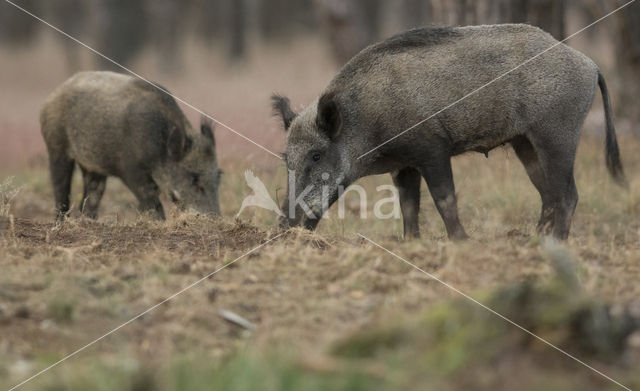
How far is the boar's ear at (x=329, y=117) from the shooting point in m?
6.48

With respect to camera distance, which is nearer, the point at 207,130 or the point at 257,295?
the point at 257,295

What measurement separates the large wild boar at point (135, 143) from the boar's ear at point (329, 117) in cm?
242

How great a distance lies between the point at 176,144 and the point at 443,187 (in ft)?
10.9

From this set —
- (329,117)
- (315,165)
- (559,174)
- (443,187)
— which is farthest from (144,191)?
(559,174)

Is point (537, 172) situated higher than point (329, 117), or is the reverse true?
point (329, 117)

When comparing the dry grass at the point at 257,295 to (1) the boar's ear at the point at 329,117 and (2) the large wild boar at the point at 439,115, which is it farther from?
(1) the boar's ear at the point at 329,117

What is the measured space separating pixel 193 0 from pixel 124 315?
43838 mm

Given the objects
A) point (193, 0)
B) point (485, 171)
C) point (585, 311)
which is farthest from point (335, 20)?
point (193, 0)

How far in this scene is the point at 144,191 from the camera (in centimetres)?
862

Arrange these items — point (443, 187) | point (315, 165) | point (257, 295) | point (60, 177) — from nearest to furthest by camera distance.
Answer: point (257, 295), point (443, 187), point (315, 165), point (60, 177)

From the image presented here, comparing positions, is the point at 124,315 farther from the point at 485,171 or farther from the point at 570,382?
the point at 485,171

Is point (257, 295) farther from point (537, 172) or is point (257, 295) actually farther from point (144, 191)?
point (144, 191)

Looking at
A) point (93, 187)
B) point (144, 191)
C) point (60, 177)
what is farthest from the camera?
point (93, 187)

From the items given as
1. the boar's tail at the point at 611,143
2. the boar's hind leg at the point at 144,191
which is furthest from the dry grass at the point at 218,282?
the boar's hind leg at the point at 144,191
